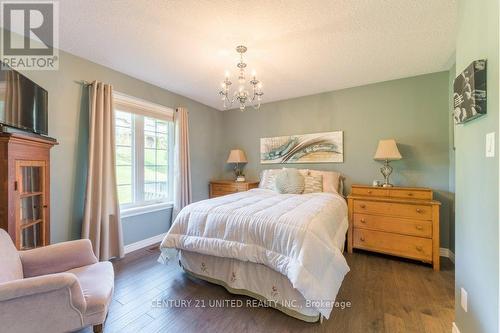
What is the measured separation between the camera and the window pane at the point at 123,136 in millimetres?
2934

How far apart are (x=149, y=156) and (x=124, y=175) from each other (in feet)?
1.57

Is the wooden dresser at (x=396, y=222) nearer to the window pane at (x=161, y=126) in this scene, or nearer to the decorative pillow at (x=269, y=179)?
the decorative pillow at (x=269, y=179)

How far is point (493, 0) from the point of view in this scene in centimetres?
97

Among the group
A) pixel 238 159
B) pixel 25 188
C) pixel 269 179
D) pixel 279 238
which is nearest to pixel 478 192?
pixel 279 238

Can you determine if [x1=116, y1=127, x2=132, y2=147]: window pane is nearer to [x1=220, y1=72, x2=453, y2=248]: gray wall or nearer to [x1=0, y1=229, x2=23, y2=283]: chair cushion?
[x1=0, y1=229, x2=23, y2=283]: chair cushion

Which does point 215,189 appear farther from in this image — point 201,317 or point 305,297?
point 305,297

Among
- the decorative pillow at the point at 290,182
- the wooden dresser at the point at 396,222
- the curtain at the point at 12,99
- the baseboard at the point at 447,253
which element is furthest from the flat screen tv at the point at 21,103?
the baseboard at the point at 447,253

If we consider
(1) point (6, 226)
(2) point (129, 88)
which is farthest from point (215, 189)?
(1) point (6, 226)

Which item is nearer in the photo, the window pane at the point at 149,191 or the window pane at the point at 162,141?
the window pane at the point at 149,191

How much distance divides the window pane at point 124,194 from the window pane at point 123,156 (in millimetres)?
344

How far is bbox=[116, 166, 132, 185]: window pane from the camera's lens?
293cm

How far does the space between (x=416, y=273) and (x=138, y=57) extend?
397cm

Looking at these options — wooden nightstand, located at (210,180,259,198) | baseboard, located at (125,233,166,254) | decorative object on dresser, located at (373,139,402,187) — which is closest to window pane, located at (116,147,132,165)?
baseboard, located at (125,233,166,254)

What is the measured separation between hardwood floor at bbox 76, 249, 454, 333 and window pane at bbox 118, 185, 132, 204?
914mm
